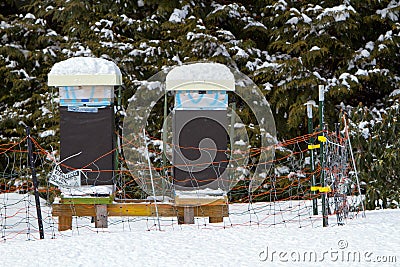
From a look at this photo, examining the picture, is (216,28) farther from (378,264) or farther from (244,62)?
(378,264)

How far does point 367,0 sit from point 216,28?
2.59m

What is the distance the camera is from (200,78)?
6574 millimetres

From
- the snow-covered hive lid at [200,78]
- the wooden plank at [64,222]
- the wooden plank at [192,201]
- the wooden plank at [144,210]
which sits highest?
the snow-covered hive lid at [200,78]

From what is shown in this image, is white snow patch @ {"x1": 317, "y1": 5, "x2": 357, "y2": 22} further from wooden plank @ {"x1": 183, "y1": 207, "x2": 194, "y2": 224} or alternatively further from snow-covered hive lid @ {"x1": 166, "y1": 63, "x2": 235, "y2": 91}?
wooden plank @ {"x1": 183, "y1": 207, "x2": 194, "y2": 224}

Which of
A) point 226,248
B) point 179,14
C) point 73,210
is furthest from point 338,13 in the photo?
point 226,248

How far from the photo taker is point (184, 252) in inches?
199

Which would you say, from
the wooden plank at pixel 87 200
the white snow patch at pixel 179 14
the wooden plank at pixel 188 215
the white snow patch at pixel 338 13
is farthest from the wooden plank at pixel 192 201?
the white snow patch at pixel 179 14

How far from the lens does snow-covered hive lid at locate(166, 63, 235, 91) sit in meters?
6.54

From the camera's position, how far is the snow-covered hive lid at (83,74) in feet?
21.2

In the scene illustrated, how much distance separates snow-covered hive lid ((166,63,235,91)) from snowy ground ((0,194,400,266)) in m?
1.57

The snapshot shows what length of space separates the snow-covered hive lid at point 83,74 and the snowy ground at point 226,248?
5.59 feet

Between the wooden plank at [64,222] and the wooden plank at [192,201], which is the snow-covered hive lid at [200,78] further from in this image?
the wooden plank at [64,222]

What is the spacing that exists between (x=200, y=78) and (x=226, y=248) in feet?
7.04

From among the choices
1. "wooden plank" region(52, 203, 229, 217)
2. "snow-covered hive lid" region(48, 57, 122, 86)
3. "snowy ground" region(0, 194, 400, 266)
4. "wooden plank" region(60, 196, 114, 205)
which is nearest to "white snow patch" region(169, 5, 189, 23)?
"snow-covered hive lid" region(48, 57, 122, 86)
